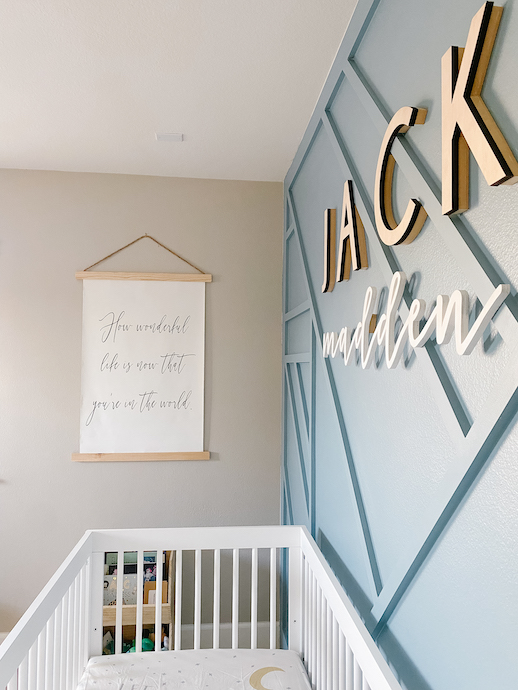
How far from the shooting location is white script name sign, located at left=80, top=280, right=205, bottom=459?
102 inches

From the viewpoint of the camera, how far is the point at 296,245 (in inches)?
94.2

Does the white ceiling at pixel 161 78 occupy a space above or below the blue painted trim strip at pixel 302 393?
above

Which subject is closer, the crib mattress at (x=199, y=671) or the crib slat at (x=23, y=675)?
the crib slat at (x=23, y=675)

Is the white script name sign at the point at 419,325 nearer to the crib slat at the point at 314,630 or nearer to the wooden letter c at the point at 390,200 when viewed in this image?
the wooden letter c at the point at 390,200

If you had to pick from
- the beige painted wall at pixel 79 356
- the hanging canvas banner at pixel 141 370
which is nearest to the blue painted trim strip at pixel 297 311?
the beige painted wall at pixel 79 356

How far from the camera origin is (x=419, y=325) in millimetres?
971

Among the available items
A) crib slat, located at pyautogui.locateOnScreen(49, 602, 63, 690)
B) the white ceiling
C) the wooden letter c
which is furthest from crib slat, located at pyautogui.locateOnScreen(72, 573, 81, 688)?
the white ceiling

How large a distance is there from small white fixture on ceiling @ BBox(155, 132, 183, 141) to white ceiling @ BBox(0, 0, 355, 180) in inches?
1.3

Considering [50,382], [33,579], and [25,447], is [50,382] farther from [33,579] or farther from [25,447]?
[33,579]

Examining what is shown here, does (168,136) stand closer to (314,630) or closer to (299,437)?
(299,437)

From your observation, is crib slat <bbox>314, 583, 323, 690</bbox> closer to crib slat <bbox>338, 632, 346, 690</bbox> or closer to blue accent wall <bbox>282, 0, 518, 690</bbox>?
blue accent wall <bbox>282, 0, 518, 690</bbox>

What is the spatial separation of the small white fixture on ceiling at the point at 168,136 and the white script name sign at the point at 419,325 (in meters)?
1.29

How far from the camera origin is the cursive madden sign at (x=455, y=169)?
27.9 inches

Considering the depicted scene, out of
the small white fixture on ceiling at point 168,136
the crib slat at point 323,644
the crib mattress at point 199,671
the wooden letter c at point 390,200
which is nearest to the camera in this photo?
the wooden letter c at point 390,200
